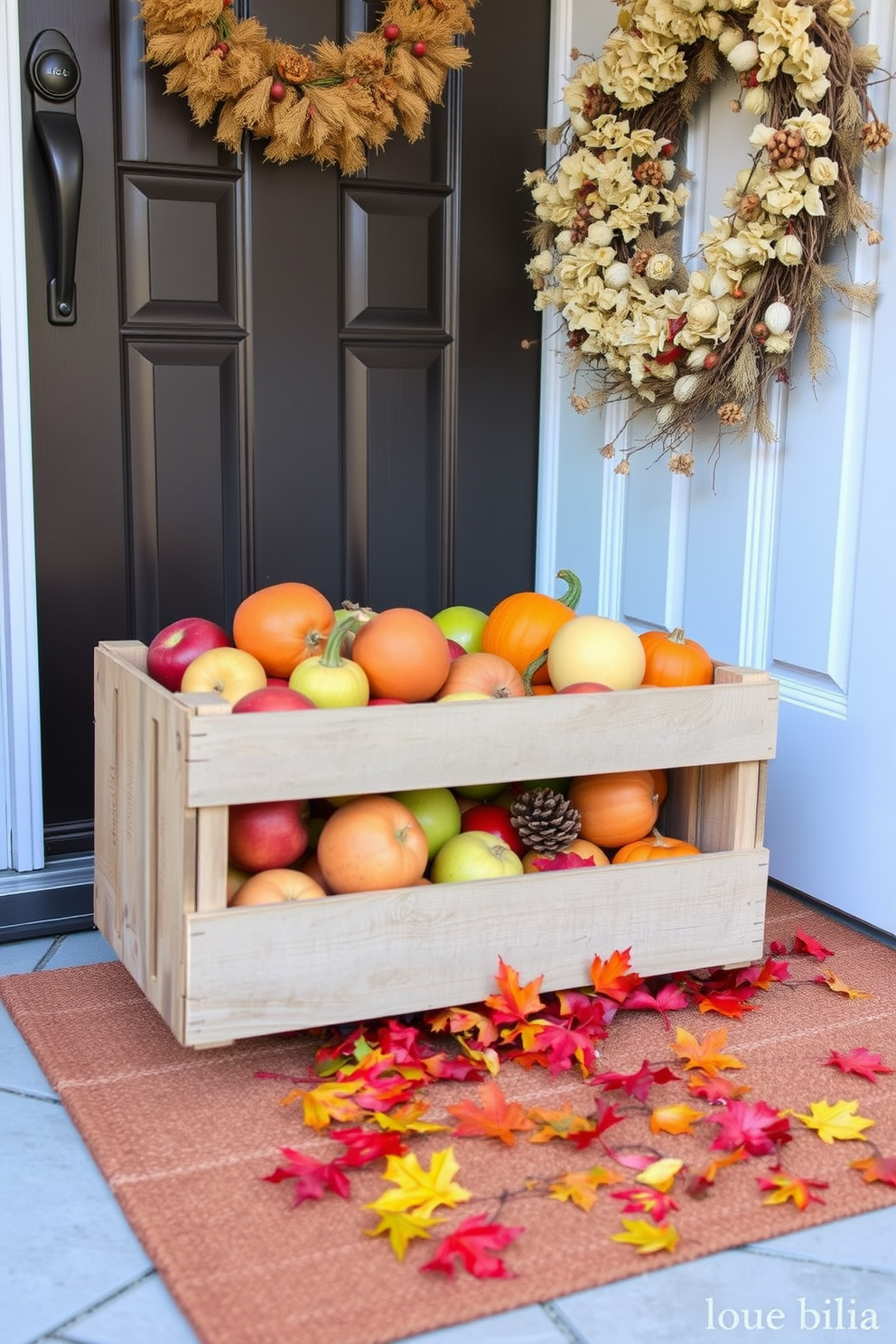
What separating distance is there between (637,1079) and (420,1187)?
291mm

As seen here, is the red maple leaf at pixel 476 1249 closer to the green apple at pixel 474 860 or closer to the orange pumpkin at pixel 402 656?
the green apple at pixel 474 860

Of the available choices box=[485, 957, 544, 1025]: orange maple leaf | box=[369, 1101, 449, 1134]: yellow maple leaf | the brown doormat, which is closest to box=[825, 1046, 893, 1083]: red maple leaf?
the brown doormat

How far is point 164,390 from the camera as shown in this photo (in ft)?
6.68

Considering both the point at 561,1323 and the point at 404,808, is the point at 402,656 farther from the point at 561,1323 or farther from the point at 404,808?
the point at 561,1323

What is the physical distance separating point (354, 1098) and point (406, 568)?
1113 mm

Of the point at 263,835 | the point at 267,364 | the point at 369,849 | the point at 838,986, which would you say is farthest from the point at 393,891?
the point at 267,364

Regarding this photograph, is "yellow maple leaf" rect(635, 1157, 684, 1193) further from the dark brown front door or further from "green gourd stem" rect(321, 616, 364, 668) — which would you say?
the dark brown front door

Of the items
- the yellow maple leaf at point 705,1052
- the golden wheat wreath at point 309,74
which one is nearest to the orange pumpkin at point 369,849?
the yellow maple leaf at point 705,1052

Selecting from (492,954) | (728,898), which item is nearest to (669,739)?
(728,898)

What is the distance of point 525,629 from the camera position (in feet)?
5.64

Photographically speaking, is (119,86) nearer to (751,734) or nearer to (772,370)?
(772,370)

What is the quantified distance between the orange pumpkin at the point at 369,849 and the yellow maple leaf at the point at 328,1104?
21cm

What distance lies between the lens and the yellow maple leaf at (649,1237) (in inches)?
45.1

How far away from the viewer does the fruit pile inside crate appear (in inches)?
A: 54.1
